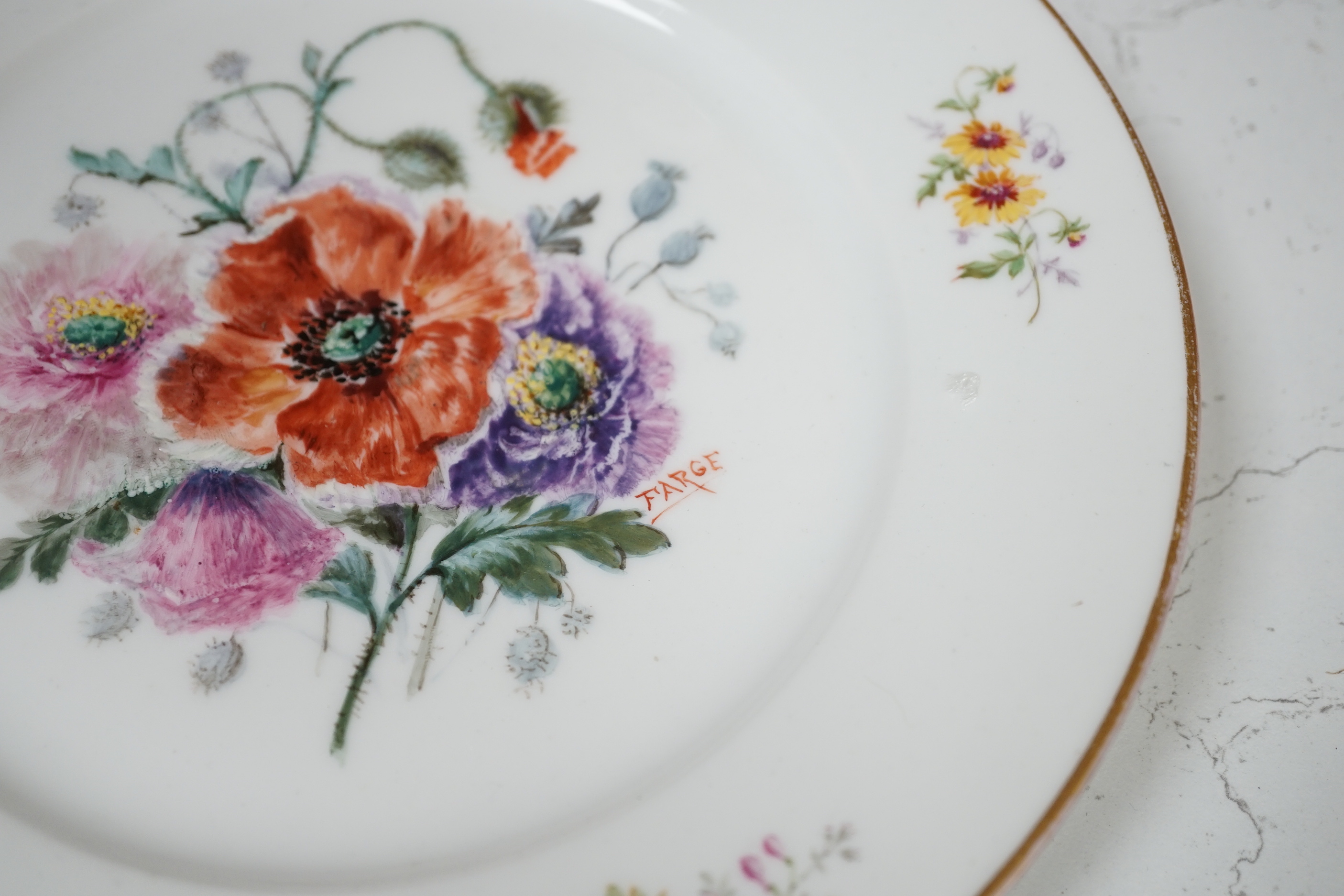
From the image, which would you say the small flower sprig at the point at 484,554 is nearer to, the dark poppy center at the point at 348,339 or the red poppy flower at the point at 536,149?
the dark poppy center at the point at 348,339

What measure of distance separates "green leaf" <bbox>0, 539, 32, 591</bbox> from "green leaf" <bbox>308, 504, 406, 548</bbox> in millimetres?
148

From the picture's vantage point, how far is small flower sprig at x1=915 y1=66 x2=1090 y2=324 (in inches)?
19.7

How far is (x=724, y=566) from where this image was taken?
472 mm

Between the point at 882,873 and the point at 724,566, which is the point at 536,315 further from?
the point at 882,873

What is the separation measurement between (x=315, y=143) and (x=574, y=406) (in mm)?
262

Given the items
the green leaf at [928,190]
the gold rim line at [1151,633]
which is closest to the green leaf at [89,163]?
the green leaf at [928,190]

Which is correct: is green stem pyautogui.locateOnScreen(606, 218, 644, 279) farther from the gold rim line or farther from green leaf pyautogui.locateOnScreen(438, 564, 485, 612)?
the gold rim line

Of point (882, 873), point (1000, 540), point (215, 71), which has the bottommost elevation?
point (882, 873)

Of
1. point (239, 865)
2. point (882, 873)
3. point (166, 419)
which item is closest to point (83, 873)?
point (239, 865)

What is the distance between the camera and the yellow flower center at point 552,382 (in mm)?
507

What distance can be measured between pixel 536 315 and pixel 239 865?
32cm

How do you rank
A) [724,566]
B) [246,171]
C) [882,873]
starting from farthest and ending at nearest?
[246,171] < [724,566] < [882,873]

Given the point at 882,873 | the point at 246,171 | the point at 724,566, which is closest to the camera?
the point at 882,873

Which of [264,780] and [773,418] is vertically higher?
[773,418]
